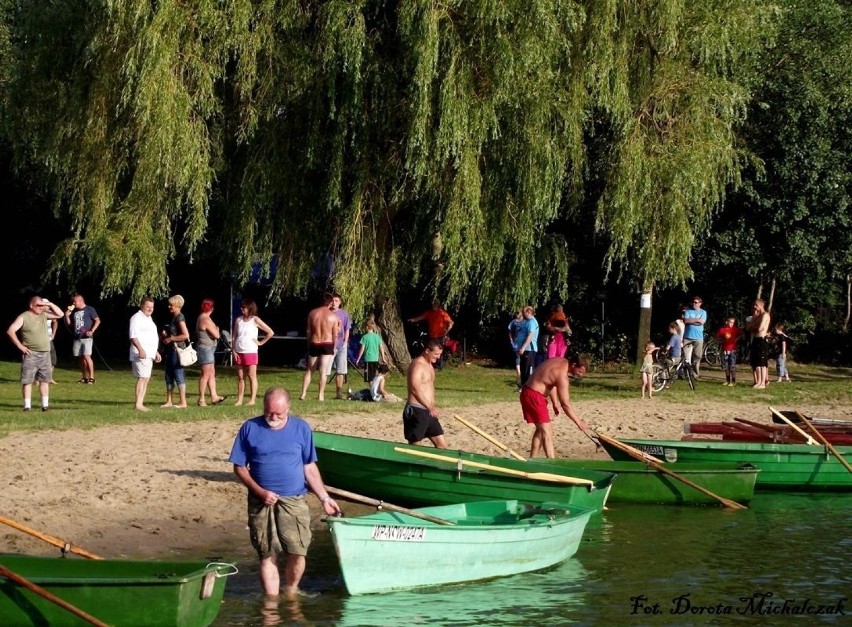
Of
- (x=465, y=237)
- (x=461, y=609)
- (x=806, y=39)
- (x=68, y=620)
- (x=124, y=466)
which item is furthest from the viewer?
(x=806, y=39)

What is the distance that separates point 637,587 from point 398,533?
8.08 ft

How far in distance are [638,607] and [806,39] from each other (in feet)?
73.9

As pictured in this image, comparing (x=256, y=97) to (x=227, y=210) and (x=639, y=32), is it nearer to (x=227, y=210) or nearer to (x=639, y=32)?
(x=227, y=210)

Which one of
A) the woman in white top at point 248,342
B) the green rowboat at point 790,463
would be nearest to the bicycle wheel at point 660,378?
the green rowboat at point 790,463

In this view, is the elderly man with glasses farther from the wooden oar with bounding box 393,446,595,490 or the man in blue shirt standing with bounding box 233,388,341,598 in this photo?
the man in blue shirt standing with bounding box 233,388,341,598

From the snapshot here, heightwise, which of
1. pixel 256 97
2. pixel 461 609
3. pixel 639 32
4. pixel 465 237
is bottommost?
pixel 461 609

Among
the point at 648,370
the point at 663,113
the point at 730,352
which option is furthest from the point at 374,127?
the point at 730,352

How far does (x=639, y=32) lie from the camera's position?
82.0 ft

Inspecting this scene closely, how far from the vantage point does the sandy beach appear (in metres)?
12.5

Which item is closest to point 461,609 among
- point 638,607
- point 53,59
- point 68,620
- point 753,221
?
point 638,607

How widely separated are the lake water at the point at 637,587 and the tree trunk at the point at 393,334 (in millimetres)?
12743

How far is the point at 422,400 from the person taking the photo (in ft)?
47.3

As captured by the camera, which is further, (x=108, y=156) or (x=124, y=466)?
(x=108, y=156)

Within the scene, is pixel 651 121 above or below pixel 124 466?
above
